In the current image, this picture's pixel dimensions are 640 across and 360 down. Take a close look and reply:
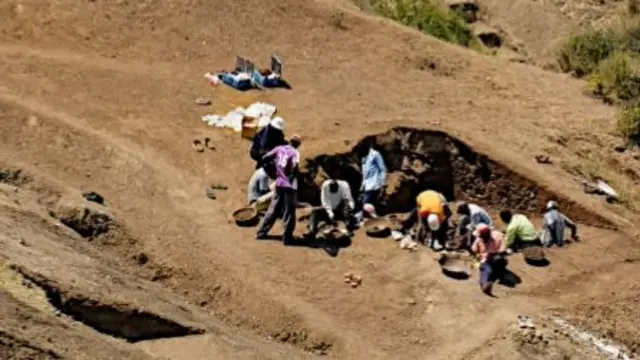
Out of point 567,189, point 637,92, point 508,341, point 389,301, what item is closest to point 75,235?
point 389,301

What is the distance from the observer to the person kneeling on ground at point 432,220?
13.2m

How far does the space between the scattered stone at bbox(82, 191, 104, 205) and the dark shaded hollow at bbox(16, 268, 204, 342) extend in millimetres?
3142

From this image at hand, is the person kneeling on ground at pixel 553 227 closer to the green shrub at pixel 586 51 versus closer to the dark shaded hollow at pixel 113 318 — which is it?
the dark shaded hollow at pixel 113 318

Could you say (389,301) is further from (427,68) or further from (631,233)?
(427,68)

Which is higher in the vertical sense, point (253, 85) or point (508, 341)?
point (253, 85)

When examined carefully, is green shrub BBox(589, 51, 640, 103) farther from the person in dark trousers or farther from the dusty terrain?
the person in dark trousers

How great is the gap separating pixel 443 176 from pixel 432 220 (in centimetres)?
228

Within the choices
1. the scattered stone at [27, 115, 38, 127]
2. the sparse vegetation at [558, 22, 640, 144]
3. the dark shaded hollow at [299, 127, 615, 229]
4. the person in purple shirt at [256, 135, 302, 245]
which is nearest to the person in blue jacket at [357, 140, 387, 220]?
the dark shaded hollow at [299, 127, 615, 229]

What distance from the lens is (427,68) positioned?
61.3 feet

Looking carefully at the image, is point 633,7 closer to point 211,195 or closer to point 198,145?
point 198,145

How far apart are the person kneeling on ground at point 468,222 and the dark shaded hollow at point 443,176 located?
1.23m

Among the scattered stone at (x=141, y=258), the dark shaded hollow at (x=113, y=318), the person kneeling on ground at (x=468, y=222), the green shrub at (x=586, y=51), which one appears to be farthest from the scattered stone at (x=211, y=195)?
the green shrub at (x=586, y=51)

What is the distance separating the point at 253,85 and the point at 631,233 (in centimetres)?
567

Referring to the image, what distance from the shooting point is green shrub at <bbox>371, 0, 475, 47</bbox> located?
2159 cm
